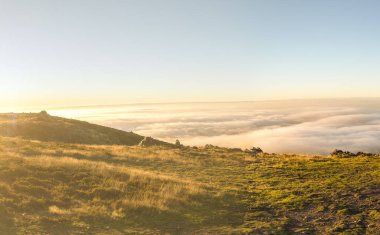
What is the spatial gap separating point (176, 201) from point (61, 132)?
50.7 m

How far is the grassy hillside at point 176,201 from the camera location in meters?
14.8

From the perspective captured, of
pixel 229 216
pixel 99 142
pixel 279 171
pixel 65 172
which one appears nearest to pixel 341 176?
pixel 279 171

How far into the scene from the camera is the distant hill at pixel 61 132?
60594 millimetres

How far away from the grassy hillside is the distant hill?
121ft

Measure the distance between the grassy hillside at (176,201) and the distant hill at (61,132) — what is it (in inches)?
1456

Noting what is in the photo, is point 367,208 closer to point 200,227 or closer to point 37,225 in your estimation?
point 200,227

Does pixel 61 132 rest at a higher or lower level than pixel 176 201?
higher

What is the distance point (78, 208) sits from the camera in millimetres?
16844

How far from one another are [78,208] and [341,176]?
741 inches

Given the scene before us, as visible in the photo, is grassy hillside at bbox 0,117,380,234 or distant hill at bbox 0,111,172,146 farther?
distant hill at bbox 0,111,172,146

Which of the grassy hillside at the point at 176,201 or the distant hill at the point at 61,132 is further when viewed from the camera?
the distant hill at the point at 61,132

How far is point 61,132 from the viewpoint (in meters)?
63.8

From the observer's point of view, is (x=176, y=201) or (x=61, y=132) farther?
(x=61, y=132)

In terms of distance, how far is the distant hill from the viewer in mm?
60594
